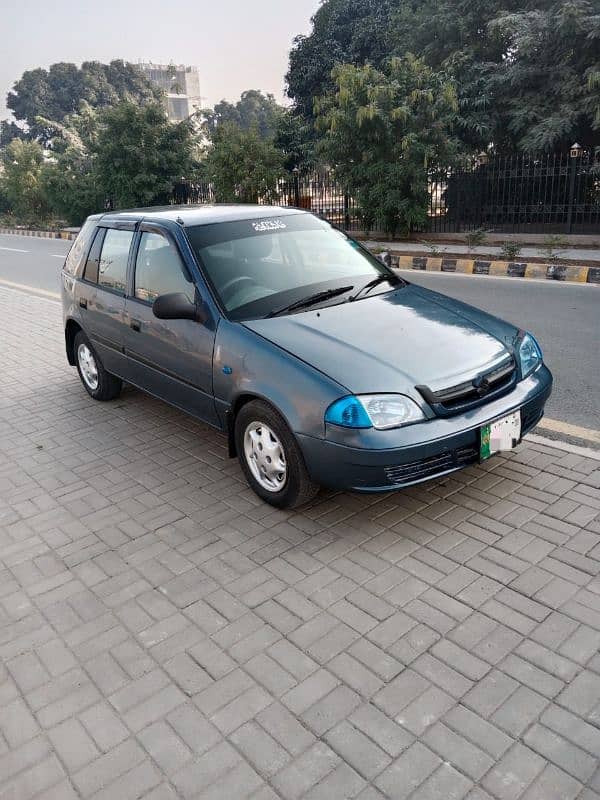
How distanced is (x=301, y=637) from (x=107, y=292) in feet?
11.4

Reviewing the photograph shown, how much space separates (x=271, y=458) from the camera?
383 cm

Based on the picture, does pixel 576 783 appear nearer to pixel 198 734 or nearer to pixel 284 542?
pixel 198 734

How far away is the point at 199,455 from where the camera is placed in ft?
15.8

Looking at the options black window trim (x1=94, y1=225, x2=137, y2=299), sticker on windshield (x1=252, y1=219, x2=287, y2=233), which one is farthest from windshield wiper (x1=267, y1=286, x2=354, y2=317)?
black window trim (x1=94, y1=225, x2=137, y2=299)

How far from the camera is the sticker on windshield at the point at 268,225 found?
4.69 metres

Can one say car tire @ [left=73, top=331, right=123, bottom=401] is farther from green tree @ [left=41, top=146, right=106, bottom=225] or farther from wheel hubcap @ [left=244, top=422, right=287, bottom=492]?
green tree @ [left=41, top=146, right=106, bottom=225]

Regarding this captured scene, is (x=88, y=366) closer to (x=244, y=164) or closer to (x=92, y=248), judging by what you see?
(x=92, y=248)

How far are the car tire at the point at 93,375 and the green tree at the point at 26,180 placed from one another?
30875 millimetres

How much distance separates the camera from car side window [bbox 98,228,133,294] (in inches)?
203

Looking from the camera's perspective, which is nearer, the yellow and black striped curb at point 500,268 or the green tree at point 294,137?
the yellow and black striped curb at point 500,268

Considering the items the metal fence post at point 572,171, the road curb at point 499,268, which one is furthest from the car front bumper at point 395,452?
the metal fence post at point 572,171

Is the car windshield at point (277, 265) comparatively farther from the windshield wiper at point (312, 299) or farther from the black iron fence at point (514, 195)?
the black iron fence at point (514, 195)

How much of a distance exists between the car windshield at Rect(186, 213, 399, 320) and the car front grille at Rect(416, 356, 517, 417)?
3.60ft

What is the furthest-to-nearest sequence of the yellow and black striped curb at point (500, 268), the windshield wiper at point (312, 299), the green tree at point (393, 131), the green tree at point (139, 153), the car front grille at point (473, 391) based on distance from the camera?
the green tree at point (139, 153)
the green tree at point (393, 131)
the yellow and black striped curb at point (500, 268)
the windshield wiper at point (312, 299)
the car front grille at point (473, 391)
